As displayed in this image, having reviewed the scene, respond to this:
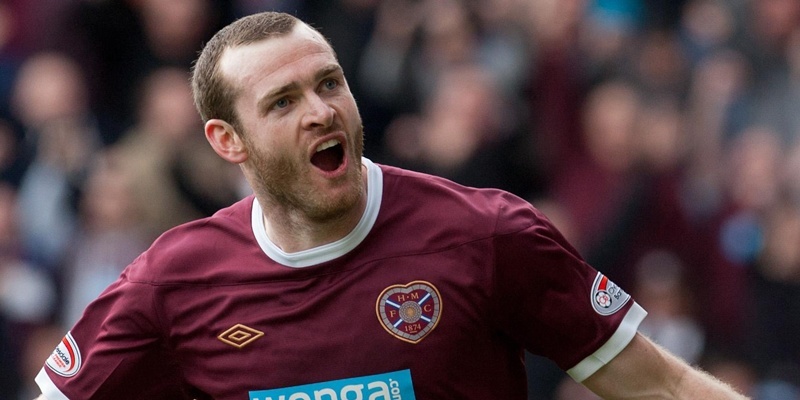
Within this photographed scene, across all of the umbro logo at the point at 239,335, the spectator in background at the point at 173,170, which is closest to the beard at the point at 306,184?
the umbro logo at the point at 239,335

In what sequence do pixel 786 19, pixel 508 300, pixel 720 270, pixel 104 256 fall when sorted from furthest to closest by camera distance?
1. pixel 786 19
2. pixel 720 270
3. pixel 104 256
4. pixel 508 300

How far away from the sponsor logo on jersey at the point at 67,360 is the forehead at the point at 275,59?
96 centimetres

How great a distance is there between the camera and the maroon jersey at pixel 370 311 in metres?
3.99

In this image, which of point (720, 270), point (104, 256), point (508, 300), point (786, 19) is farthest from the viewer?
point (786, 19)

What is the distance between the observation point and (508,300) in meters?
4.00

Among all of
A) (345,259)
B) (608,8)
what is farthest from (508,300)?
(608,8)

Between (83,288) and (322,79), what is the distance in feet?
14.6

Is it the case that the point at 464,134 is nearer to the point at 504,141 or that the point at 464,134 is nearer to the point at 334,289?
the point at 504,141

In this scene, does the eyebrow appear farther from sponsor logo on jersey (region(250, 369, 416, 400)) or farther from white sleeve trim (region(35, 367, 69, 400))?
white sleeve trim (region(35, 367, 69, 400))

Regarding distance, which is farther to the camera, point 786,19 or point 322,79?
point 786,19

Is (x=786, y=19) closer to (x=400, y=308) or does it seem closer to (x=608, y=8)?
(x=608, y=8)

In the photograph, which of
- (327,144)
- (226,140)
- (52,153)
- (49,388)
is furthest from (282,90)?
(52,153)

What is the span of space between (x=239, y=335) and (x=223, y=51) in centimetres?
84

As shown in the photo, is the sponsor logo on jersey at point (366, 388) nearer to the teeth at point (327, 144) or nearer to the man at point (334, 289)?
the man at point (334, 289)
